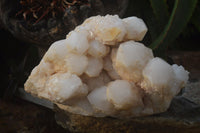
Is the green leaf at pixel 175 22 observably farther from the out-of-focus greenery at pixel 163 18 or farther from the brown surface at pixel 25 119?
the brown surface at pixel 25 119

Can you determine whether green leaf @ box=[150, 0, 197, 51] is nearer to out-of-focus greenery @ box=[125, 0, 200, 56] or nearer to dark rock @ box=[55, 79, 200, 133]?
out-of-focus greenery @ box=[125, 0, 200, 56]

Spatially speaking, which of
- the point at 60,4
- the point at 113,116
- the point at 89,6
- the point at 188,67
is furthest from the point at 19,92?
the point at 188,67

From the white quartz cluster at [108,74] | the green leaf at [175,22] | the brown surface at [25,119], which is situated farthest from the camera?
the brown surface at [25,119]

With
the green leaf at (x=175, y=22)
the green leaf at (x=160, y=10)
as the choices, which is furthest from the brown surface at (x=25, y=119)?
the green leaf at (x=160, y=10)

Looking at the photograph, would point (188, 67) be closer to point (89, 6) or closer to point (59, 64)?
point (89, 6)

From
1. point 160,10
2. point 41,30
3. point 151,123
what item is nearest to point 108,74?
point 151,123

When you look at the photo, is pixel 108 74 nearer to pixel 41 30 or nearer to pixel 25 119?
pixel 41 30
